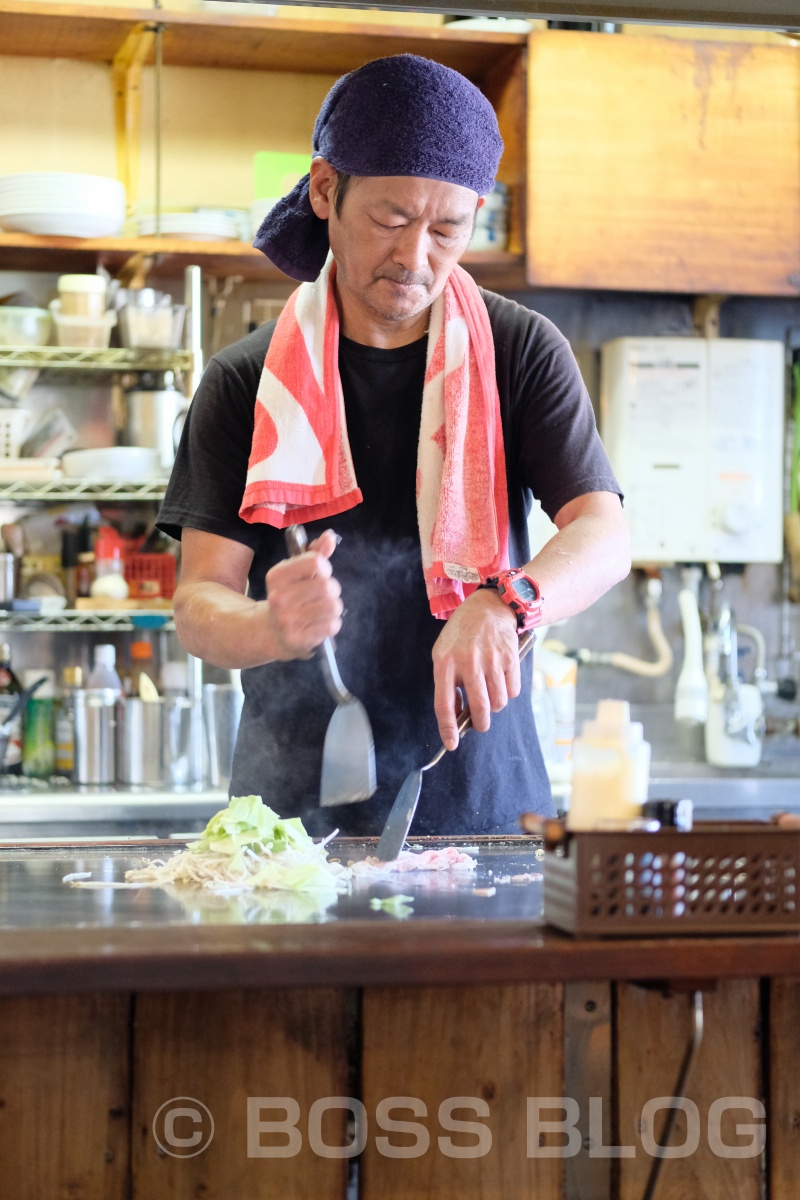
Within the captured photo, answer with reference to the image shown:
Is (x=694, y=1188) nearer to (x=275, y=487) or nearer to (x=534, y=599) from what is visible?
(x=534, y=599)

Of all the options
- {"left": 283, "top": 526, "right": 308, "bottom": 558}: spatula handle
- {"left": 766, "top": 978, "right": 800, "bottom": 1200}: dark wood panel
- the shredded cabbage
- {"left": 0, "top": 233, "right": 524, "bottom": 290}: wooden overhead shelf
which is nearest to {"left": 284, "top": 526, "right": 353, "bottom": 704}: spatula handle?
{"left": 283, "top": 526, "right": 308, "bottom": 558}: spatula handle

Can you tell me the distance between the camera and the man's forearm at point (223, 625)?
171cm

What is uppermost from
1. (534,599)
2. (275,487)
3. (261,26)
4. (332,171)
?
(261,26)

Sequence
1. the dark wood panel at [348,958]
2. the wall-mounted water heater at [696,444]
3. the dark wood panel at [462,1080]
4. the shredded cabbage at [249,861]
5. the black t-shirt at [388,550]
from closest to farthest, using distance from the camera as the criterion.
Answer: the dark wood panel at [348,958] → the dark wood panel at [462,1080] → the shredded cabbage at [249,861] → the black t-shirt at [388,550] → the wall-mounted water heater at [696,444]

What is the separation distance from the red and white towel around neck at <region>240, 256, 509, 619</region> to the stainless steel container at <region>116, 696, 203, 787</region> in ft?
4.58

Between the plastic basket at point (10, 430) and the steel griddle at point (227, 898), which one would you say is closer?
the steel griddle at point (227, 898)

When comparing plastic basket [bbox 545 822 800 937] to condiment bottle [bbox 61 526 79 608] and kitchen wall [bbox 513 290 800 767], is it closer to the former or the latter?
condiment bottle [bbox 61 526 79 608]

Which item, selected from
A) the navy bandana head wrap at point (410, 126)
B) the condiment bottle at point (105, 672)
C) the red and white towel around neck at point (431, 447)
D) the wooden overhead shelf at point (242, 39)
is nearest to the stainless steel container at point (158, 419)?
the condiment bottle at point (105, 672)

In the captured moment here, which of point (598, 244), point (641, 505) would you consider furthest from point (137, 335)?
point (641, 505)

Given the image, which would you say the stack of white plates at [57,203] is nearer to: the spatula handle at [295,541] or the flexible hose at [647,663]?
the flexible hose at [647,663]

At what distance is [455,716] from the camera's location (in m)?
1.54

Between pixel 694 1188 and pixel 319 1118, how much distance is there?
331 mm

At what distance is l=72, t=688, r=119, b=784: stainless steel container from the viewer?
3250 millimetres

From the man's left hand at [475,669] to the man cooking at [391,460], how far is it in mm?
210
